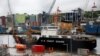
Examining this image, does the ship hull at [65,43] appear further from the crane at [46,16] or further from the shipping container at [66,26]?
the crane at [46,16]

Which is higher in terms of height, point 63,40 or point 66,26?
point 66,26

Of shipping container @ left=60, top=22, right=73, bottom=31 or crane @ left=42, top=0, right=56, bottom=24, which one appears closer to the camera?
crane @ left=42, top=0, right=56, bottom=24

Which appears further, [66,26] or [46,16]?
[66,26]

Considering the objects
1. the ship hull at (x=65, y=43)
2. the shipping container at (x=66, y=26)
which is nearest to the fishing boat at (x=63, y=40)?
the ship hull at (x=65, y=43)

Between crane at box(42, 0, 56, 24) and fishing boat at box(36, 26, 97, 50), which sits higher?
crane at box(42, 0, 56, 24)

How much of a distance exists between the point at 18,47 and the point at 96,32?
1264cm

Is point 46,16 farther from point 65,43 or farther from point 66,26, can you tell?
point 65,43

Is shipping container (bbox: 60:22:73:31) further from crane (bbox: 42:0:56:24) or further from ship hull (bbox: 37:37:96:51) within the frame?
crane (bbox: 42:0:56:24)

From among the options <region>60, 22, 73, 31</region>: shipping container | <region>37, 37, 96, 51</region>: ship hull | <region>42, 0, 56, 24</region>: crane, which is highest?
<region>42, 0, 56, 24</region>: crane

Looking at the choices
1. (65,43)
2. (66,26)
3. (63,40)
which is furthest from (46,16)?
(65,43)

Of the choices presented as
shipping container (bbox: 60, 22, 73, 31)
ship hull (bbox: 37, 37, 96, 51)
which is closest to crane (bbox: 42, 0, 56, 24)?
shipping container (bbox: 60, 22, 73, 31)

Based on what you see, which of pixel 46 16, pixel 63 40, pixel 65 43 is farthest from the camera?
pixel 65 43

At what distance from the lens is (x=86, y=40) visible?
56.2 ft

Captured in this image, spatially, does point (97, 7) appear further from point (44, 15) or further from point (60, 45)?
point (60, 45)
